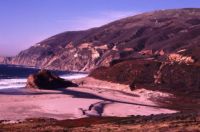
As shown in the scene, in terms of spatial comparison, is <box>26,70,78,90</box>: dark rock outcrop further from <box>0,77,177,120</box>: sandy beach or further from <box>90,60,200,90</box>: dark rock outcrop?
<box>90,60,200,90</box>: dark rock outcrop

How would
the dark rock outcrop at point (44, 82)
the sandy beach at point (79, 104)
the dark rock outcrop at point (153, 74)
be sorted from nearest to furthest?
the sandy beach at point (79, 104) → the dark rock outcrop at point (153, 74) → the dark rock outcrop at point (44, 82)

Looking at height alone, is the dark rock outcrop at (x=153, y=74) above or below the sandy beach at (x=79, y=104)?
above

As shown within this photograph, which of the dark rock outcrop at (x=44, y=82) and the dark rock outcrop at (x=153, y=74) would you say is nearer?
the dark rock outcrop at (x=153, y=74)

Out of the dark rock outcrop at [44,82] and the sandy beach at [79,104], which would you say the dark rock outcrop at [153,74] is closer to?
the sandy beach at [79,104]

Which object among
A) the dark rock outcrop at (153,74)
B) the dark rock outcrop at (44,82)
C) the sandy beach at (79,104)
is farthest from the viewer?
the dark rock outcrop at (44,82)

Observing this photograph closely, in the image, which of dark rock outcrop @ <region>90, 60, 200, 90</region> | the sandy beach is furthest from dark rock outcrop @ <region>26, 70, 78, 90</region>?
dark rock outcrop @ <region>90, 60, 200, 90</region>

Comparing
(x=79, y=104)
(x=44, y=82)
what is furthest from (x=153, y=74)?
(x=79, y=104)

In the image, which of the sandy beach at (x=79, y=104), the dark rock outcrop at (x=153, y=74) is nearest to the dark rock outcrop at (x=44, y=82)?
the sandy beach at (x=79, y=104)
